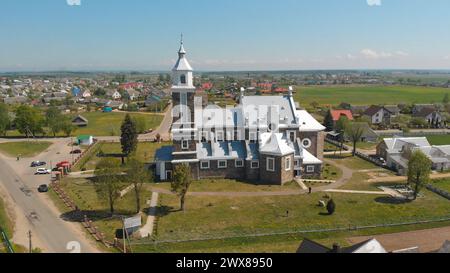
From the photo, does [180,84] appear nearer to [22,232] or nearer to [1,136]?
[22,232]

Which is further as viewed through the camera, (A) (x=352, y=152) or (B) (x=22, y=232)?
(A) (x=352, y=152)

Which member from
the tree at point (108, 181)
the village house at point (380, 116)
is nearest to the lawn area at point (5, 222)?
the tree at point (108, 181)

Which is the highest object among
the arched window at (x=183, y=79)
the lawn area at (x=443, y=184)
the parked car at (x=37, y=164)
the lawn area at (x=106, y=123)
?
the arched window at (x=183, y=79)

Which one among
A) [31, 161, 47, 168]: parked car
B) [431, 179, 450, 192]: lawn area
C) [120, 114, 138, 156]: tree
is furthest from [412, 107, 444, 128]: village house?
[31, 161, 47, 168]: parked car

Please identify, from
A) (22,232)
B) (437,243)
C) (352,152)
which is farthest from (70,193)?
(352,152)

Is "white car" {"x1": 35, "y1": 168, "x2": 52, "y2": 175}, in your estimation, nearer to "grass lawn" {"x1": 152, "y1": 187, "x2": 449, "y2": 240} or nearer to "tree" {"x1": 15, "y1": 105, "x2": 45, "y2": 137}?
"grass lawn" {"x1": 152, "y1": 187, "x2": 449, "y2": 240}

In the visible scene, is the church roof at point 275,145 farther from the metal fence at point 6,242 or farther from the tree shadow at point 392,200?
the metal fence at point 6,242
